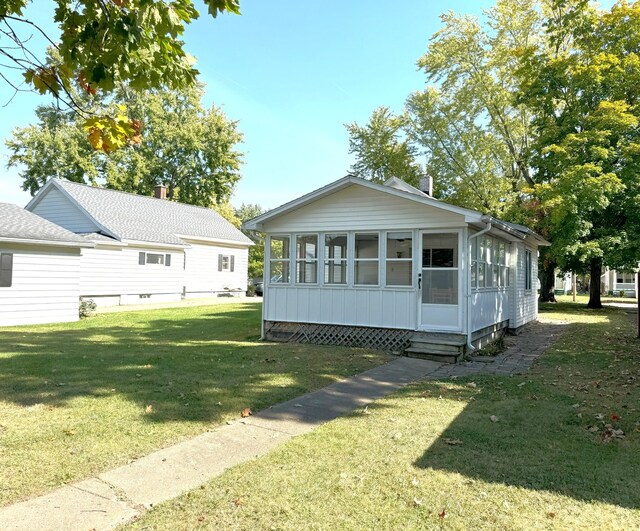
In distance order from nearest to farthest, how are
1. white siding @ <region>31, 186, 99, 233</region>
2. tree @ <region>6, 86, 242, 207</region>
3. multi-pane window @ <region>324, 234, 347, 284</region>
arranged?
multi-pane window @ <region>324, 234, 347, 284</region> → white siding @ <region>31, 186, 99, 233</region> → tree @ <region>6, 86, 242, 207</region>

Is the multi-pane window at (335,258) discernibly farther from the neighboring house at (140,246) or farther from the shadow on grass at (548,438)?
the neighboring house at (140,246)

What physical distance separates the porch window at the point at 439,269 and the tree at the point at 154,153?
33285mm

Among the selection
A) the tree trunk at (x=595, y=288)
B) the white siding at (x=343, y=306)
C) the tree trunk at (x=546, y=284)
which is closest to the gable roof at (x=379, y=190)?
the white siding at (x=343, y=306)

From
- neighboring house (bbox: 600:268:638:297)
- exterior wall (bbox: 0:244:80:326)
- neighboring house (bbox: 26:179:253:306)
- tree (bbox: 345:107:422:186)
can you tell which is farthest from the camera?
neighboring house (bbox: 600:268:638:297)

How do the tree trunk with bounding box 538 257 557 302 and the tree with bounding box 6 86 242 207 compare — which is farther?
the tree with bounding box 6 86 242 207

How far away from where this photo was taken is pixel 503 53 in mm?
27328

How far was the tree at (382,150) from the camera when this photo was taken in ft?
119

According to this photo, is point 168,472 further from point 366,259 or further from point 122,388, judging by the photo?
point 366,259

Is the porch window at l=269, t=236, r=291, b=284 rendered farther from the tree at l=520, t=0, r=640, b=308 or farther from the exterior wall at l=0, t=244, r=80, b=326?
the tree at l=520, t=0, r=640, b=308

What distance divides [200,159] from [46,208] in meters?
20.9

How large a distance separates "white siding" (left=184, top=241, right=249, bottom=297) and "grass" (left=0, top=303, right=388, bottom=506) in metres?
14.1

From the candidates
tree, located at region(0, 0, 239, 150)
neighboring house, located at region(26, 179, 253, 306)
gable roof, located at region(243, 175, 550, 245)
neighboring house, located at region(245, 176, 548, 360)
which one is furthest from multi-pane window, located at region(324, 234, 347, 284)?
neighboring house, located at region(26, 179, 253, 306)

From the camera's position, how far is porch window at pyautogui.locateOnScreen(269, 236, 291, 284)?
12281 mm

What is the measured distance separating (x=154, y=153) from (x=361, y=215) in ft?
116
